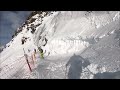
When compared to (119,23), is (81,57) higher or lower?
lower

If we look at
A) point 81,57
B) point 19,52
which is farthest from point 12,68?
point 81,57

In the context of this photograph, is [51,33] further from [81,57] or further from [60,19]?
[81,57]

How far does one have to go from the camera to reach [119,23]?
1498cm

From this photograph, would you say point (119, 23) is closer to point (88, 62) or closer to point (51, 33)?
point (88, 62)

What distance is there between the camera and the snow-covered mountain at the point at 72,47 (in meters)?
11.8

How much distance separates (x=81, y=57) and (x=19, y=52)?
8.17 m

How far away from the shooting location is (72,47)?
15.2 meters

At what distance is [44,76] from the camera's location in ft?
41.5

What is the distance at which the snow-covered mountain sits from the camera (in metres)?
11.8

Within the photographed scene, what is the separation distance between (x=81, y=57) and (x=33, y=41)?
25.4 feet

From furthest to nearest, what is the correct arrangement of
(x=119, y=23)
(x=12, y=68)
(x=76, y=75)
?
(x=12, y=68) → (x=119, y=23) → (x=76, y=75)
